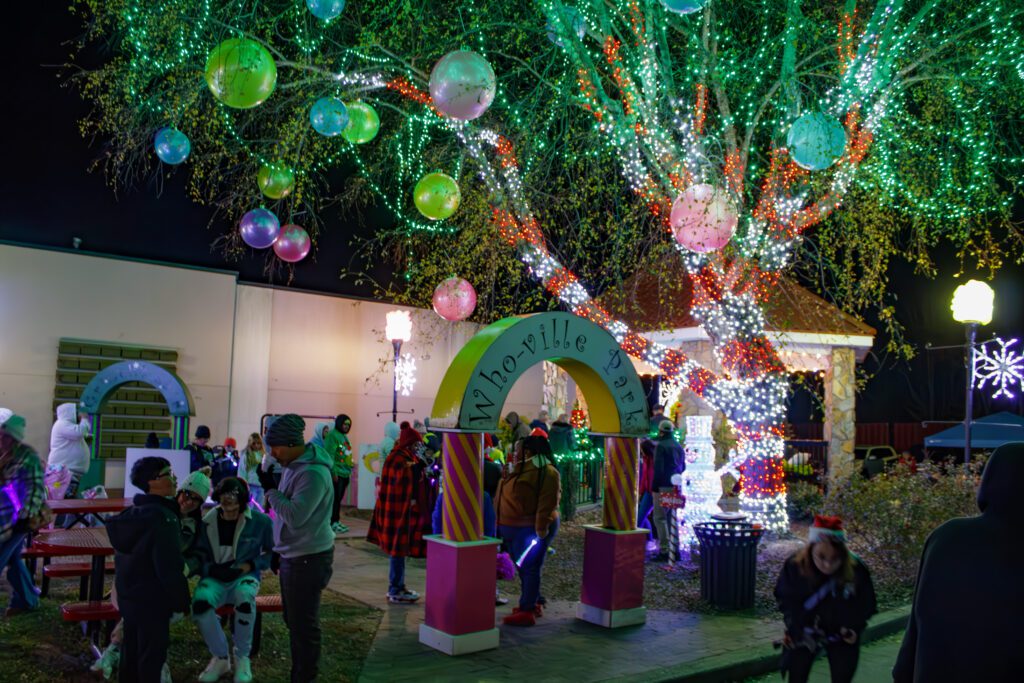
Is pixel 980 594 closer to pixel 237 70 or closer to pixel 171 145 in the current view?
pixel 237 70

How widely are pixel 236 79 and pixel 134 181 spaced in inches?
405

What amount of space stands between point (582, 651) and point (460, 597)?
46.4 inches

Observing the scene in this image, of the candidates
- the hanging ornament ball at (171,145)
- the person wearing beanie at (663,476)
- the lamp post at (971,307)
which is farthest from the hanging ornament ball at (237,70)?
the lamp post at (971,307)

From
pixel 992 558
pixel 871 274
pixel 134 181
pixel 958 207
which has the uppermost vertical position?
pixel 134 181

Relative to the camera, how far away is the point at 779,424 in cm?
1391

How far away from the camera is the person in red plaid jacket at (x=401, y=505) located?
8617mm

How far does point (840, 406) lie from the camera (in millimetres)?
19328

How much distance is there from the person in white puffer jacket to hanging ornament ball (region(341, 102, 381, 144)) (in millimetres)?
4981

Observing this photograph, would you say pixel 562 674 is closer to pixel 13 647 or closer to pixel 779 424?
pixel 13 647

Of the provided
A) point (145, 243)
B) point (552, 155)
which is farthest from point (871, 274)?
point (145, 243)

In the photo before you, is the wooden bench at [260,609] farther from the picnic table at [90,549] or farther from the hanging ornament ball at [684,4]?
the hanging ornament ball at [684,4]

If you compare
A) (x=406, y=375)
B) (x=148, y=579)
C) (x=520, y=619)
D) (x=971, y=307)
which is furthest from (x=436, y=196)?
(x=406, y=375)

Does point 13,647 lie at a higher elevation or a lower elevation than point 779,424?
lower

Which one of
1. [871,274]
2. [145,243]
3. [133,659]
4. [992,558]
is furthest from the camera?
[145,243]
